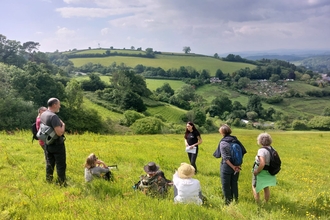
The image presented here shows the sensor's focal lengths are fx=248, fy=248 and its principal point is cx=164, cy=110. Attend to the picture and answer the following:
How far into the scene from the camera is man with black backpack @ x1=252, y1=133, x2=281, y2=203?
6.09 meters

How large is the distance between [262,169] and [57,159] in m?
5.25

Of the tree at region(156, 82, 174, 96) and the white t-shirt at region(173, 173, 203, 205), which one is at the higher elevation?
the white t-shirt at region(173, 173, 203, 205)

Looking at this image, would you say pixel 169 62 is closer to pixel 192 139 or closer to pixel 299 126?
pixel 299 126

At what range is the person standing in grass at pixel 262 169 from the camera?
611cm

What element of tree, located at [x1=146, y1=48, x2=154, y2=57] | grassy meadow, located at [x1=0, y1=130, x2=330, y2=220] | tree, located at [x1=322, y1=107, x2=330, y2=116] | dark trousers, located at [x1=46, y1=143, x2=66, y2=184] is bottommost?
tree, located at [x1=322, y1=107, x2=330, y2=116]

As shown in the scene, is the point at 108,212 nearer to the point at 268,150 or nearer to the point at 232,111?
the point at 268,150

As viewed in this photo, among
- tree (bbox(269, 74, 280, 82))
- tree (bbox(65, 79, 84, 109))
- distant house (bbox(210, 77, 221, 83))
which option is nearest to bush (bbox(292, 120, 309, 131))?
tree (bbox(65, 79, 84, 109))

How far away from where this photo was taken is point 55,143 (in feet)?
20.5

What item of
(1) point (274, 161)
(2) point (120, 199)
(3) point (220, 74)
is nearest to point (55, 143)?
(2) point (120, 199)

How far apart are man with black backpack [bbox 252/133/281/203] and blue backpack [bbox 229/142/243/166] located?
1.41 ft

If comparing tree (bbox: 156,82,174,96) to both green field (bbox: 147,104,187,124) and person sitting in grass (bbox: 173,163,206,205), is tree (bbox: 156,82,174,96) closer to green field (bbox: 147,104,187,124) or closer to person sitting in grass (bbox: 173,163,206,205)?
green field (bbox: 147,104,187,124)

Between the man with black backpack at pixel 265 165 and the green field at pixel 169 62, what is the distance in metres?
152

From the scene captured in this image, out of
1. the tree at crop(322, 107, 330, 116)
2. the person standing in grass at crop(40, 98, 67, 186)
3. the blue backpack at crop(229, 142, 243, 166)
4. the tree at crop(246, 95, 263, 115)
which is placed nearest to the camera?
the person standing in grass at crop(40, 98, 67, 186)

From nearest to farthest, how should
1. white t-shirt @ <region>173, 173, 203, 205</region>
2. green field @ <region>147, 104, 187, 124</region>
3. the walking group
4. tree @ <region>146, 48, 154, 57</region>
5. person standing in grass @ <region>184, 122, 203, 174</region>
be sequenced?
white t-shirt @ <region>173, 173, 203, 205</region>, the walking group, person standing in grass @ <region>184, 122, 203, 174</region>, green field @ <region>147, 104, 187, 124</region>, tree @ <region>146, 48, 154, 57</region>
